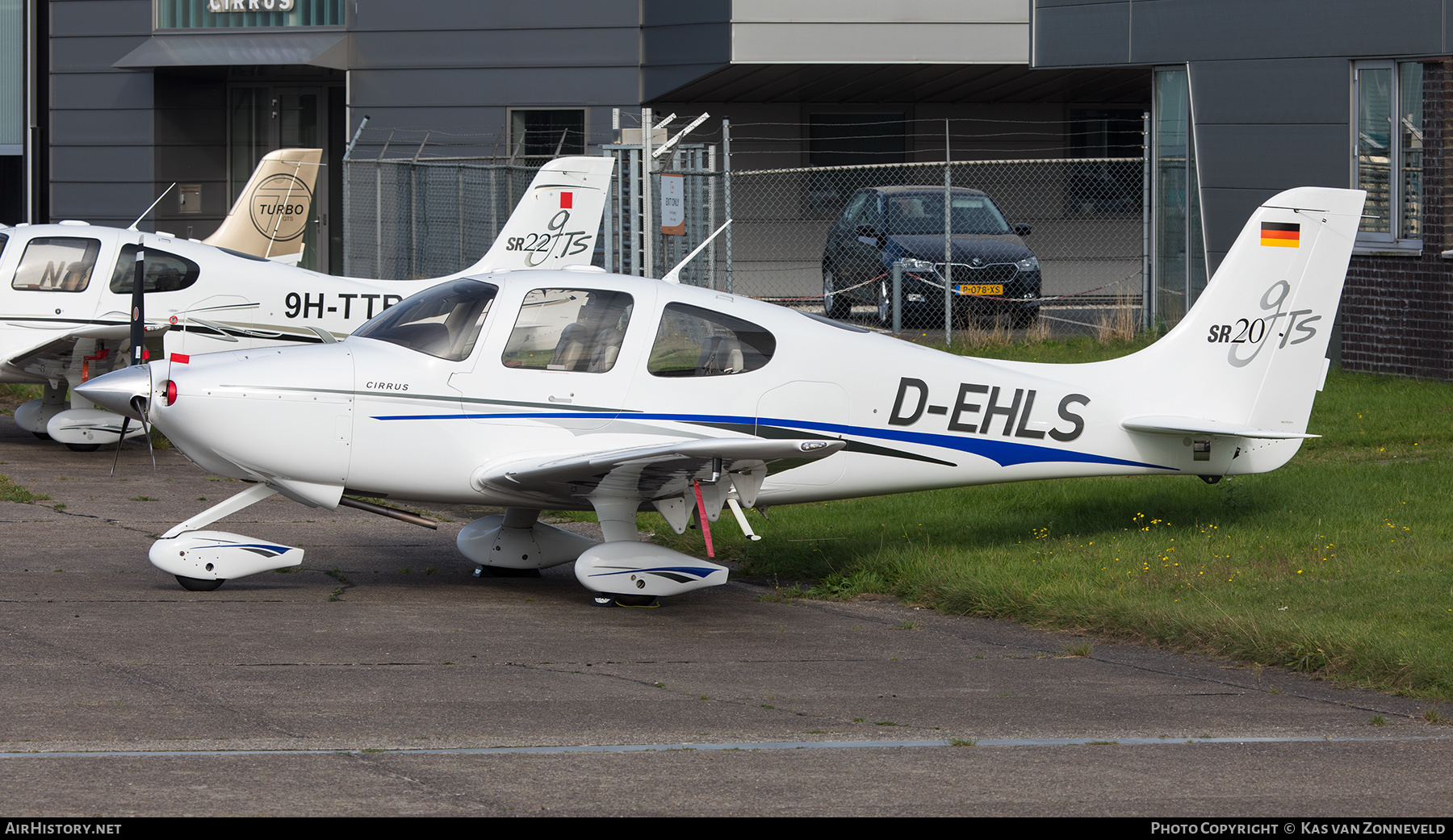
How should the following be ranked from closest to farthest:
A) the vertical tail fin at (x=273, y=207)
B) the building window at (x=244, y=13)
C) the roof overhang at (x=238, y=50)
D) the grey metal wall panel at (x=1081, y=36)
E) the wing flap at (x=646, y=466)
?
1. the wing flap at (x=646, y=466)
2. the grey metal wall panel at (x=1081, y=36)
3. the vertical tail fin at (x=273, y=207)
4. the roof overhang at (x=238, y=50)
5. the building window at (x=244, y=13)

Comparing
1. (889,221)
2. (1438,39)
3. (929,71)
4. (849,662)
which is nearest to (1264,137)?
(1438,39)

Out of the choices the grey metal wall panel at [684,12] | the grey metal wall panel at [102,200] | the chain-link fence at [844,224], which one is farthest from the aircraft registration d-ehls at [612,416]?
the grey metal wall panel at [102,200]

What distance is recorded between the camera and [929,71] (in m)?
25.1

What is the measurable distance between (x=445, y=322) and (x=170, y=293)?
23.2 ft

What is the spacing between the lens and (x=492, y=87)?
25703 mm

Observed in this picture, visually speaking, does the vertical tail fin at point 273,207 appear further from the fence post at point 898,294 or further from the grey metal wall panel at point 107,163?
the grey metal wall panel at point 107,163

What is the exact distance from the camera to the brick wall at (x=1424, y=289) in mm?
15281

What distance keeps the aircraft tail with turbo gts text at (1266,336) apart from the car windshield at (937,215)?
37.6 feet

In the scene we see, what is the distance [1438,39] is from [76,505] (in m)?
12.9

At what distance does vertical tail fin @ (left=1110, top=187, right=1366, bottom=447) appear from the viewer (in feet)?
30.0

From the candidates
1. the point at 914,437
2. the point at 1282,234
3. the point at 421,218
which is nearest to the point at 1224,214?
the point at 1282,234

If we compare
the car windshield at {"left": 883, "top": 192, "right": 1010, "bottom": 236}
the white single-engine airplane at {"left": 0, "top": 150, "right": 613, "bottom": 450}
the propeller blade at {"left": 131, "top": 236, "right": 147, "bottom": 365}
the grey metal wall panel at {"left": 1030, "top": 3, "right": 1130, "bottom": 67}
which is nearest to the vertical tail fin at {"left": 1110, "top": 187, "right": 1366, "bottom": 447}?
the propeller blade at {"left": 131, "top": 236, "right": 147, "bottom": 365}

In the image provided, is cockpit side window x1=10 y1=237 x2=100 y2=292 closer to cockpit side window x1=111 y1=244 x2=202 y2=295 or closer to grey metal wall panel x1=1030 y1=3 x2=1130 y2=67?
cockpit side window x1=111 y1=244 x2=202 y2=295

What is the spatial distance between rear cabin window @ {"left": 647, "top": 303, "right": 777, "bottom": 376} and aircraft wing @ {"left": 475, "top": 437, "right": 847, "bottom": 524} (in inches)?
17.9
